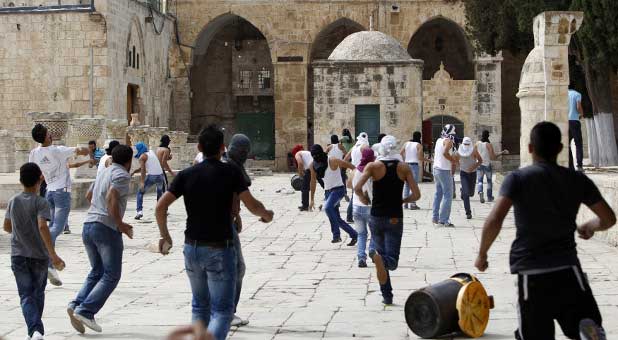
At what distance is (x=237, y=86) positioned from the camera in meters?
37.8

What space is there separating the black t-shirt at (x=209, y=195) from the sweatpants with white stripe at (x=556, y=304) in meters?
1.74

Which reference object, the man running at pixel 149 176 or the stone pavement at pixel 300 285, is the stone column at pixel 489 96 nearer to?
the man running at pixel 149 176

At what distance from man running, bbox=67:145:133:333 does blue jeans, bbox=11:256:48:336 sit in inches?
14.1

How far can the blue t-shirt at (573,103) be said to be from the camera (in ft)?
49.3

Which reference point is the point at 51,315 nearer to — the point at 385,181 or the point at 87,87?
the point at 385,181

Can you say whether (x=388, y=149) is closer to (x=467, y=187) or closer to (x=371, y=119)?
(x=467, y=187)

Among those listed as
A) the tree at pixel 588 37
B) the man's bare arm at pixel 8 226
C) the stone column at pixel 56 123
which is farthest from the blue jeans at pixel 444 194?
the stone column at pixel 56 123

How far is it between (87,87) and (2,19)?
326 centimetres

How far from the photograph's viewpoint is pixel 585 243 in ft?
38.4

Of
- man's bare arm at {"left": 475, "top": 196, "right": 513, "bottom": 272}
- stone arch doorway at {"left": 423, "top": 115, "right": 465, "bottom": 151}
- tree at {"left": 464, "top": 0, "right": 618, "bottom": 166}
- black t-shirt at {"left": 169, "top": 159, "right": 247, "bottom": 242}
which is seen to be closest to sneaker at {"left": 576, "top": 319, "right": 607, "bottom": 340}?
man's bare arm at {"left": 475, "top": 196, "right": 513, "bottom": 272}

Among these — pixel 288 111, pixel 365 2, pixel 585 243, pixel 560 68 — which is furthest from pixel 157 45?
pixel 585 243

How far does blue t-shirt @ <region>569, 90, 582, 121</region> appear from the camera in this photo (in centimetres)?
1503

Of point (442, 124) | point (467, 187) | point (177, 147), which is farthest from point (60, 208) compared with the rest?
point (442, 124)

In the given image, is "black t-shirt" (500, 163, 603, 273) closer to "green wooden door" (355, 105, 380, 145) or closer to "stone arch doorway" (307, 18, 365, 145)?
"green wooden door" (355, 105, 380, 145)
